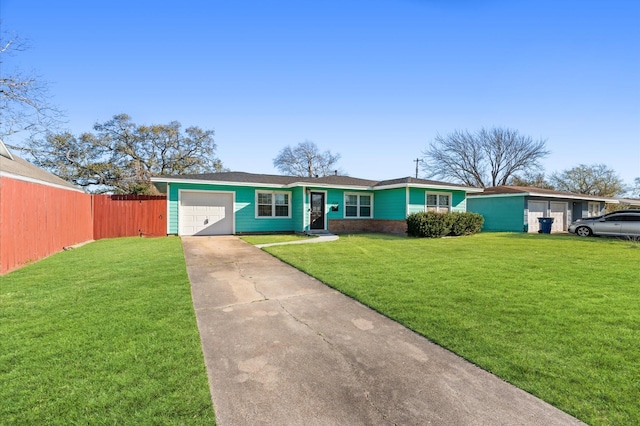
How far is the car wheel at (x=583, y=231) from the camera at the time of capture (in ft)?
49.8

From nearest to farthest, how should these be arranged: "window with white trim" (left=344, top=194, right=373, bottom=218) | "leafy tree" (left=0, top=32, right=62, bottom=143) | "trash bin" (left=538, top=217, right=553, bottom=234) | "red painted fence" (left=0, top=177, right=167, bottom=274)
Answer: "red painted fence" (left=0, top=177, right=167, bottom=274) → "leafy tree" (left=0, top=32, right=62, bottom=143) → "window with white trim" (left=344, top=194, right=373, bottom=218) → "trash bin" (left=538, top=217, right=553, bottom=234)

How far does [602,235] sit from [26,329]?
2113 centimetres

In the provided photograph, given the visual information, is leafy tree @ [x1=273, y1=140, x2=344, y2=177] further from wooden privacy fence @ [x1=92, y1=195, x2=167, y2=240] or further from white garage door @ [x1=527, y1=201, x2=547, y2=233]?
wooden privacy fence @ [x1=92, y1=195, x2=167, y2=240]

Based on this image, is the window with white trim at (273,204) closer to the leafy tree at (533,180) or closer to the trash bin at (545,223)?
the trash bin at (545,223)

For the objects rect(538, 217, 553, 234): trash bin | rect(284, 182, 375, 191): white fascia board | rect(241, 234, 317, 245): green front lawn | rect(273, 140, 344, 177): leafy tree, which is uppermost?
rect(273, 140, 344, 177): leafy tree

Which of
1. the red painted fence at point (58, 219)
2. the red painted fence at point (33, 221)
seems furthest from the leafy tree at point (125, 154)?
the red painted fence at point (33, 221)

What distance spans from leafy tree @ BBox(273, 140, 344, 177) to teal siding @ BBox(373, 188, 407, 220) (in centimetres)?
2346

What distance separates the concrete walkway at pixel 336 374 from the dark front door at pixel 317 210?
1060 centimetres

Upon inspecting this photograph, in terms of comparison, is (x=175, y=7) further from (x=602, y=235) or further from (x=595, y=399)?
(x=602, y=235)

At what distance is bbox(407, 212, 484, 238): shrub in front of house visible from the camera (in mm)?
13742

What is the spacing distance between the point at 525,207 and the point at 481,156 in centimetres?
2131

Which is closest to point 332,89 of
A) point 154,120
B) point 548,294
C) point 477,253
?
point 477,253

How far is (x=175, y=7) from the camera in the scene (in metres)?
8.72

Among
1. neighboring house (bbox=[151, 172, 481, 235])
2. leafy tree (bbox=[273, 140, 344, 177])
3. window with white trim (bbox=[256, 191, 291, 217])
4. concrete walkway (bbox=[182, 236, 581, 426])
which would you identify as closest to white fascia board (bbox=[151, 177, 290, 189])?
neighboring house (bbox=[151, 172, 481, 235])
